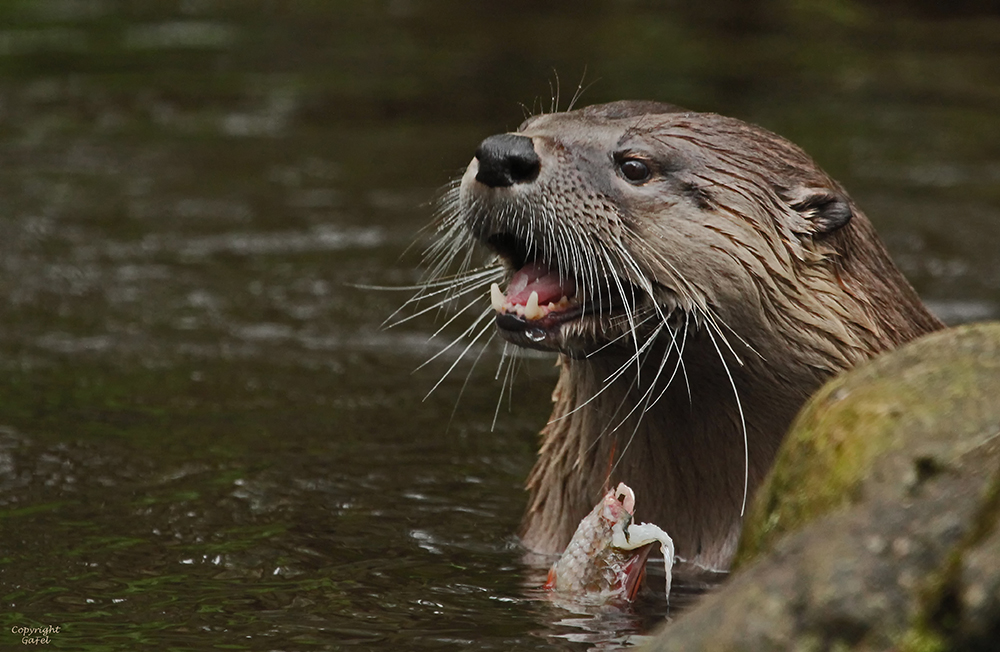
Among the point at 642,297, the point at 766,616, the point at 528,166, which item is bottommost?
the point at 766,616

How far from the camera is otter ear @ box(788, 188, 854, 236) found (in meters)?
3.85

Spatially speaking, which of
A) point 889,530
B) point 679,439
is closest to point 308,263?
point 679,439

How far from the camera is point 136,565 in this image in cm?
405

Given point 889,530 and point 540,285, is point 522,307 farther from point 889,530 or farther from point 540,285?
point 889,530

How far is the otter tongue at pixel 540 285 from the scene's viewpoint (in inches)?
147

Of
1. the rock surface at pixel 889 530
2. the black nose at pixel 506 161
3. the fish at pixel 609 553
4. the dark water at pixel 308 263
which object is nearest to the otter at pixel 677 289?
the black nose at pixel 506 161

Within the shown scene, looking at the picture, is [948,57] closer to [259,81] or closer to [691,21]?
[691,21]

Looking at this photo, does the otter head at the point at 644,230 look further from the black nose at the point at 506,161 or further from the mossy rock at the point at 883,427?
the mossy rock at the point at 883,427

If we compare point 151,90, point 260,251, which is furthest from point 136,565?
point 151,90

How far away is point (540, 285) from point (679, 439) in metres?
0.51

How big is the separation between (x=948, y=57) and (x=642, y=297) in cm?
921

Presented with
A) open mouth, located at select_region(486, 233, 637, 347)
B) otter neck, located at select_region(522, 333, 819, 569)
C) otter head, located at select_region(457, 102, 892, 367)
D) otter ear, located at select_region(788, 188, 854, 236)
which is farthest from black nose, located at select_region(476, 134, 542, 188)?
otter ear, located at select_region(788, 188, 854, 236)

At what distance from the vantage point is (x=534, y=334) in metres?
3.60

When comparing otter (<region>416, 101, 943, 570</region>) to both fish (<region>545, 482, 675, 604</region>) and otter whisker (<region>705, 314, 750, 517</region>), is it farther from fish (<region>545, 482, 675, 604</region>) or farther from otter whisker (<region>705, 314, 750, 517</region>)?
fish (<region>545, 482, 675, 604</region>)
